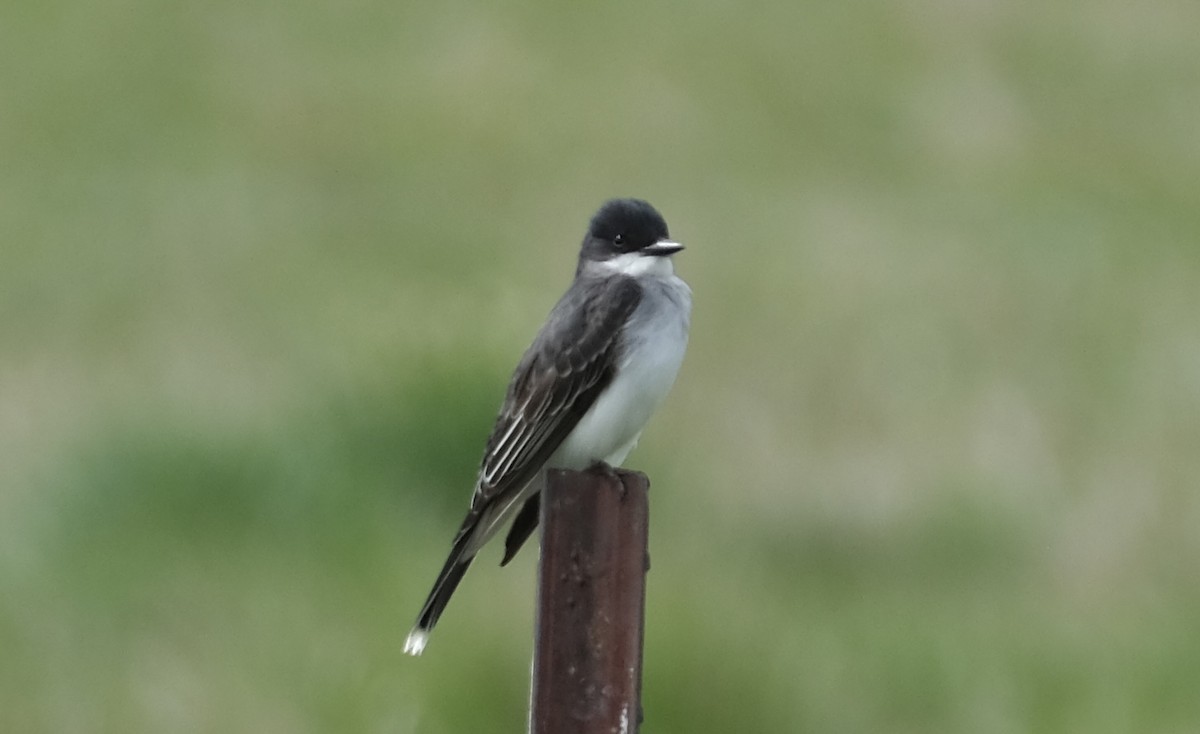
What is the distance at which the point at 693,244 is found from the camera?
1025cm

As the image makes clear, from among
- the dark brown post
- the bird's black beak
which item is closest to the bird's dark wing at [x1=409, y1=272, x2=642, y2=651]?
the bird's black beak

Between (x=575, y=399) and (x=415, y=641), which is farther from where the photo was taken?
(x=575, y=399)

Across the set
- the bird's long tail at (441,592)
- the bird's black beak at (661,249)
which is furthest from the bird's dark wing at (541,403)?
the bird's black beak at (661,249)

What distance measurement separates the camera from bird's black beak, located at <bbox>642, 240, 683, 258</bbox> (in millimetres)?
5988

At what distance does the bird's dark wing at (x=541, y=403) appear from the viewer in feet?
18.1

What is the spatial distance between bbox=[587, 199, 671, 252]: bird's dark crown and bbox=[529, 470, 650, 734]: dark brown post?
209 cm

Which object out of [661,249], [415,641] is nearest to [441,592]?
[415,641]

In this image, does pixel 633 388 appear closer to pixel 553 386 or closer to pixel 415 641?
pixel 553 386

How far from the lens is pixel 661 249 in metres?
6.02

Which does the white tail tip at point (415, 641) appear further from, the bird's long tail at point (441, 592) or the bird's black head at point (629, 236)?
the bird's black head at point (629, 236)

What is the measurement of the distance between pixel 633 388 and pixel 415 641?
0.83 m

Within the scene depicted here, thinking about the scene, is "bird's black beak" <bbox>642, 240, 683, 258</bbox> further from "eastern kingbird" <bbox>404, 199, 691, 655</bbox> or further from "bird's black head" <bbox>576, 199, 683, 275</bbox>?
"eastern kingbird" <bbox>404, 199, 691, 655</bbox>

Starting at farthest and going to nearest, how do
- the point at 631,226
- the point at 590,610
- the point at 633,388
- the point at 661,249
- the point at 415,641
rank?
the point at 631,226 < the point at 661,249 < the point at 633,388 < the point at 415,641 < the point at 590,610

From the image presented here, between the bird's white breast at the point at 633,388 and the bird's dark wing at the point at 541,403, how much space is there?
0.11 feet
